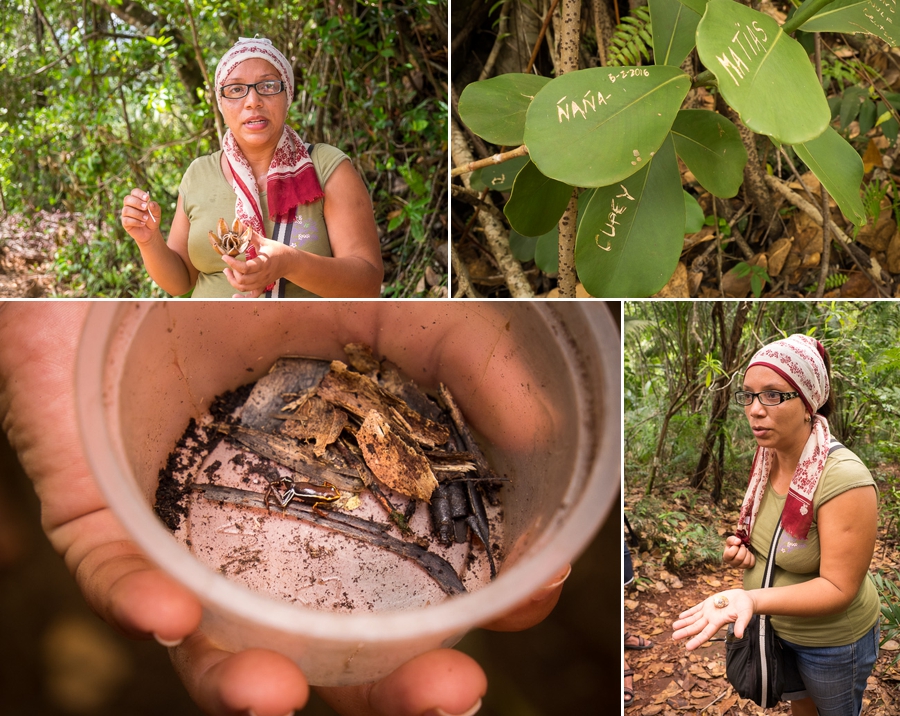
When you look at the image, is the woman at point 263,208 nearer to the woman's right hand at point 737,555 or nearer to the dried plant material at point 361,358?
the dried plant material at point 361,358

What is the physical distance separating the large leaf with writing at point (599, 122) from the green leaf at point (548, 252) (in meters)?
0.28

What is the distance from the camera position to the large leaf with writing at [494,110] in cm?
69

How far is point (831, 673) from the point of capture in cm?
64

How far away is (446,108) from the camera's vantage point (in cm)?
84

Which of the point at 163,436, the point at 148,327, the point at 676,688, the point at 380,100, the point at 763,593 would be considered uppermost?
the point at 380,100

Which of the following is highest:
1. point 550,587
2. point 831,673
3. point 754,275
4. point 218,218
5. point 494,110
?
point 494,110

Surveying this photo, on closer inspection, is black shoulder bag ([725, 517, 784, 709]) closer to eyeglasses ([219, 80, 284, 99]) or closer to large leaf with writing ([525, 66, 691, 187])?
large leaf with writing ([525, 66, 691, 187])

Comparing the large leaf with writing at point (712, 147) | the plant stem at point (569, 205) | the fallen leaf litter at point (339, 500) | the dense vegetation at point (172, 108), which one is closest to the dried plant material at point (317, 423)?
the fallen leaf litter at point (339, 500)

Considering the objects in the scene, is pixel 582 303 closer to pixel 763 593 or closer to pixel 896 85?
pixel 763 593

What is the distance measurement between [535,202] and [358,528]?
1.40 ft

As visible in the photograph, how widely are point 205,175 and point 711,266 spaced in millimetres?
758

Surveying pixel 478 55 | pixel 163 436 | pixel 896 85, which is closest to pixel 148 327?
pixel 163 436

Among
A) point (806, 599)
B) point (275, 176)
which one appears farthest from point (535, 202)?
point (806, 599)

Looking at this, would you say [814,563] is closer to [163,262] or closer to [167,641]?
[167,641]
